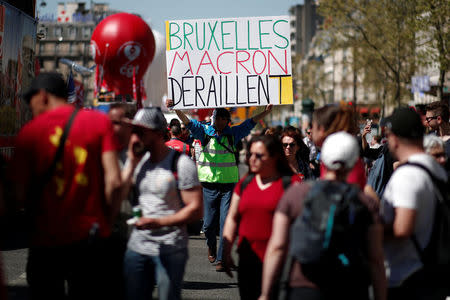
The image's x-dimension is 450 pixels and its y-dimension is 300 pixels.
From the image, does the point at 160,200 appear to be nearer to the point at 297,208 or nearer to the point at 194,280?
the point at 297,208

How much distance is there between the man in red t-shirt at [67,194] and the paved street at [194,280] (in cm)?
305

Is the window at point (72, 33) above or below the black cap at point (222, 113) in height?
above

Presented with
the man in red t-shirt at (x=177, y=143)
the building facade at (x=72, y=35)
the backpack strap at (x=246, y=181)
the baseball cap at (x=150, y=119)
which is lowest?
the backpack strap at (x=246, y=181)

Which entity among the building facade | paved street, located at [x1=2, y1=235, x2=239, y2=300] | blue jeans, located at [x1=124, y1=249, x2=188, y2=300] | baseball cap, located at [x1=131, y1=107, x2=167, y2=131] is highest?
the building facade

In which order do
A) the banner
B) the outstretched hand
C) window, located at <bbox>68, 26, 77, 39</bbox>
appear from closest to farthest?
the outstretched hand < the banner < window, located at <bbox>68, 26, 77, 39</bbox>

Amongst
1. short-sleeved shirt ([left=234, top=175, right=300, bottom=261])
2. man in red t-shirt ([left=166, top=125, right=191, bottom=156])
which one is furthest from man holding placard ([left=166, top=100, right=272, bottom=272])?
short-sleeved shirt ([left=234, top=175, right=300, bottom=261])

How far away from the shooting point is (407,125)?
13.8 feet

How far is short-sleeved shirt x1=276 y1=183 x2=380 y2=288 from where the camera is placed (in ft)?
12.6

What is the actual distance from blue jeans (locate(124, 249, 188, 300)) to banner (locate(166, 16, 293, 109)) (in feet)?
14.8

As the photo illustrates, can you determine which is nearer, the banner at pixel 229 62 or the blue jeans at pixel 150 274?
the blue jeans at pixel 150 274

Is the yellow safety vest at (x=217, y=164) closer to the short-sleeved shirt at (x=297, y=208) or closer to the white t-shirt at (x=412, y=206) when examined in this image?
the white t-shirt at (x=412, y=206)

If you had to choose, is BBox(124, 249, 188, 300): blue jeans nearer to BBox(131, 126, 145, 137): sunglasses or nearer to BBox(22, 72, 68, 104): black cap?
BBox(131, 126, 145, 137): sunglasses

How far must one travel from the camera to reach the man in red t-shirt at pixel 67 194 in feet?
12.8

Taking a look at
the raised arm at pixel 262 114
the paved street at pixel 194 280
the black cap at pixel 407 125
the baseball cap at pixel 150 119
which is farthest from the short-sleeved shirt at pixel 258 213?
the raised arm at pixel 262 114
